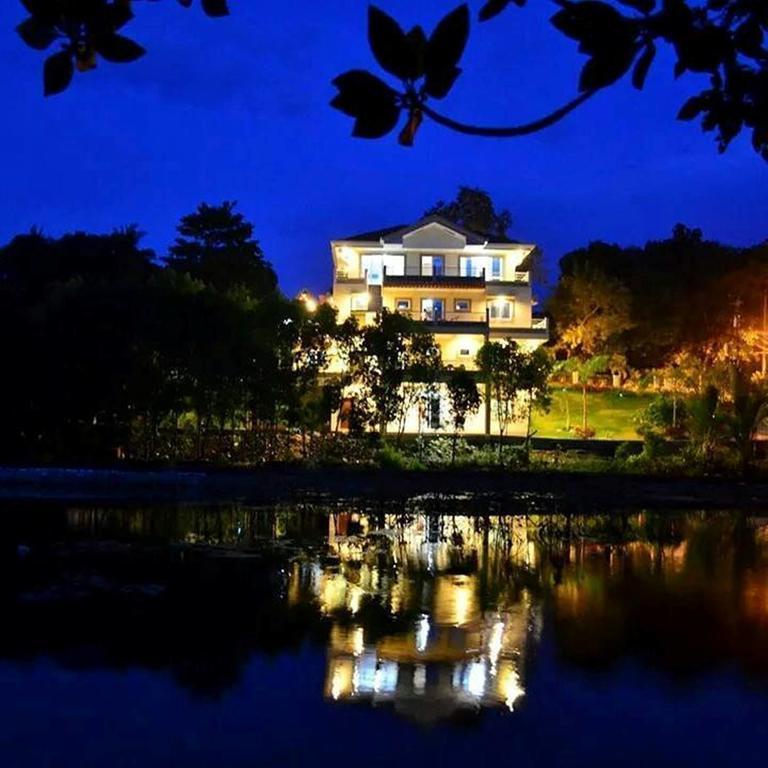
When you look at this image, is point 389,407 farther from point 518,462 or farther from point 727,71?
point 727,71

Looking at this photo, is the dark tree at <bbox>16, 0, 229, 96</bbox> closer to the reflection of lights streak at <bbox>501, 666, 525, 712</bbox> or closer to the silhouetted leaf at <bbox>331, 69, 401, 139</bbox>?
the silhouetted leaf at <bbox>331, 69, 401, 139</bbox>

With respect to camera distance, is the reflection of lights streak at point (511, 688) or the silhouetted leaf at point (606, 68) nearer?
the silhouetted leaf at point (606, 68)

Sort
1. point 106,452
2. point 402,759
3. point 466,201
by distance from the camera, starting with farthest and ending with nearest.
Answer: point 466,201
point 106,452
point 402,759

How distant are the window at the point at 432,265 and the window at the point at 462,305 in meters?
2.29

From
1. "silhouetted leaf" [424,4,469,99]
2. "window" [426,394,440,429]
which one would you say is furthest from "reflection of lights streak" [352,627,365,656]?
"window" [426,394,440,429]

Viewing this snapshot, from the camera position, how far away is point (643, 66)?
2361 millimetres

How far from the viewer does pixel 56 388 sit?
24531mm

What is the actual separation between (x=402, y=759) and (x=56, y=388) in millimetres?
19927

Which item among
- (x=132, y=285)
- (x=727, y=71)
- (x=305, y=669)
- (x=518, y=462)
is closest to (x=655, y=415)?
(x=518, y=462)

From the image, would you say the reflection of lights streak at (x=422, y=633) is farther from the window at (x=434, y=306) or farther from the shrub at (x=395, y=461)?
the window at (x=434, y=306)

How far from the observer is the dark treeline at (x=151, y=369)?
24.6 meters

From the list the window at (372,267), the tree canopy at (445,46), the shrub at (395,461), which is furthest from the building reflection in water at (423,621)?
the window at (372,267)

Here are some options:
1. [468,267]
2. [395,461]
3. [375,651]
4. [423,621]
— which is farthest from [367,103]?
[468,267]

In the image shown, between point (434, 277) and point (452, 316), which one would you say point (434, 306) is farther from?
point (434, 277)
